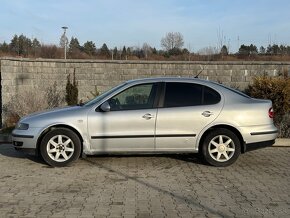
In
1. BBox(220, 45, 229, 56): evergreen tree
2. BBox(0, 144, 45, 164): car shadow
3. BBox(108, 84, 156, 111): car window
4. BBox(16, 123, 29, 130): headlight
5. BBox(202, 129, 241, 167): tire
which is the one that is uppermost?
BBox(220, 45, 229, 56): evergreen tree

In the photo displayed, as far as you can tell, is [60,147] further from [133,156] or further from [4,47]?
[4,47]

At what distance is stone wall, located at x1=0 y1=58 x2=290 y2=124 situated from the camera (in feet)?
46.5

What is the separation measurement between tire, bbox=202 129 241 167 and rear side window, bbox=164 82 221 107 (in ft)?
1.94

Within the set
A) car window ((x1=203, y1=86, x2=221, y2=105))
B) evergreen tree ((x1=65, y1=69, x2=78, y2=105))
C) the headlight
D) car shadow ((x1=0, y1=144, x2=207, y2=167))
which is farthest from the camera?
evergreen tree ((x1=65, y1=69, x2=78, y2=105))

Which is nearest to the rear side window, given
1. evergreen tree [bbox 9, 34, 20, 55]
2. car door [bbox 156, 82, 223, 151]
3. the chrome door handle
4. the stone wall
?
car door [bbox 156, 82, 223, 151]

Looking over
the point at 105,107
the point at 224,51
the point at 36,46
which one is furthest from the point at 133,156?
the point at 36,46

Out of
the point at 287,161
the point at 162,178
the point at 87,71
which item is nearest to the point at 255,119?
the point at 287,161

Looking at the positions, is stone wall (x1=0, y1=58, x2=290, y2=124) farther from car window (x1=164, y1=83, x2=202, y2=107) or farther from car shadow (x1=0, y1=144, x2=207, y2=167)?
car window (x1=164, y1=83, x2=202, y2=107)

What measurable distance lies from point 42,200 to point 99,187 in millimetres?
965

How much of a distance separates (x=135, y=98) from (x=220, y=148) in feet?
5.76

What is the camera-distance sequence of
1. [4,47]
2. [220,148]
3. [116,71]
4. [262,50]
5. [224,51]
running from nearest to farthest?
1. [220,148]
2. [116,71]
3. [224,51]
4. [262,50]
5. [4,47]

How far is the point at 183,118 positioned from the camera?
7.94 m

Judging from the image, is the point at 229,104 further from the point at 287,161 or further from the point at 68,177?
the point at 68,177

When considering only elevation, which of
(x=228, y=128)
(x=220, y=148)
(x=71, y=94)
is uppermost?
(x=71, y=94)
